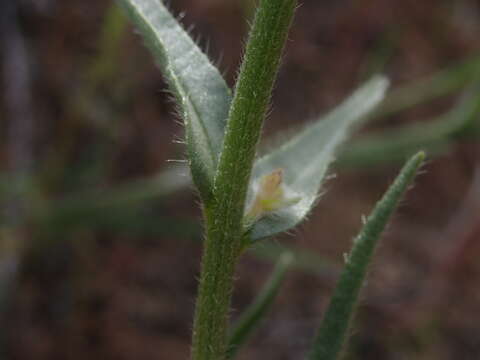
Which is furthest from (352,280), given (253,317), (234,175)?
(234,175)

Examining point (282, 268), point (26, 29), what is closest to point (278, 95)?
point (26, 29)

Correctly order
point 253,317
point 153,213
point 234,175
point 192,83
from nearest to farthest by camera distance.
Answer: point 234,175 < point 192,83 < point 253,317 < point 153,213

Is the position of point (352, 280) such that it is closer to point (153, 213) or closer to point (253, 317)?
point (253, 317)

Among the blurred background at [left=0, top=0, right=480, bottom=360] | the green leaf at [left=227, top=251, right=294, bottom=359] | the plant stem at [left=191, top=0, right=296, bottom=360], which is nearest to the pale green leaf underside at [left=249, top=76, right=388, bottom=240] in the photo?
the plant stem at [left=191, top=0, right=296, bottom=360]

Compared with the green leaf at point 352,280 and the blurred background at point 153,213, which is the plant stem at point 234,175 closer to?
the green leaf at point 352,280

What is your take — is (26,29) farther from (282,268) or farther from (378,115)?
(282,268)

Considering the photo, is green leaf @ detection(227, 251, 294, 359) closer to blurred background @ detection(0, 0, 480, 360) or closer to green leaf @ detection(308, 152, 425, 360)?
A: green leaf @ detection(308, 152, 425, 360)
